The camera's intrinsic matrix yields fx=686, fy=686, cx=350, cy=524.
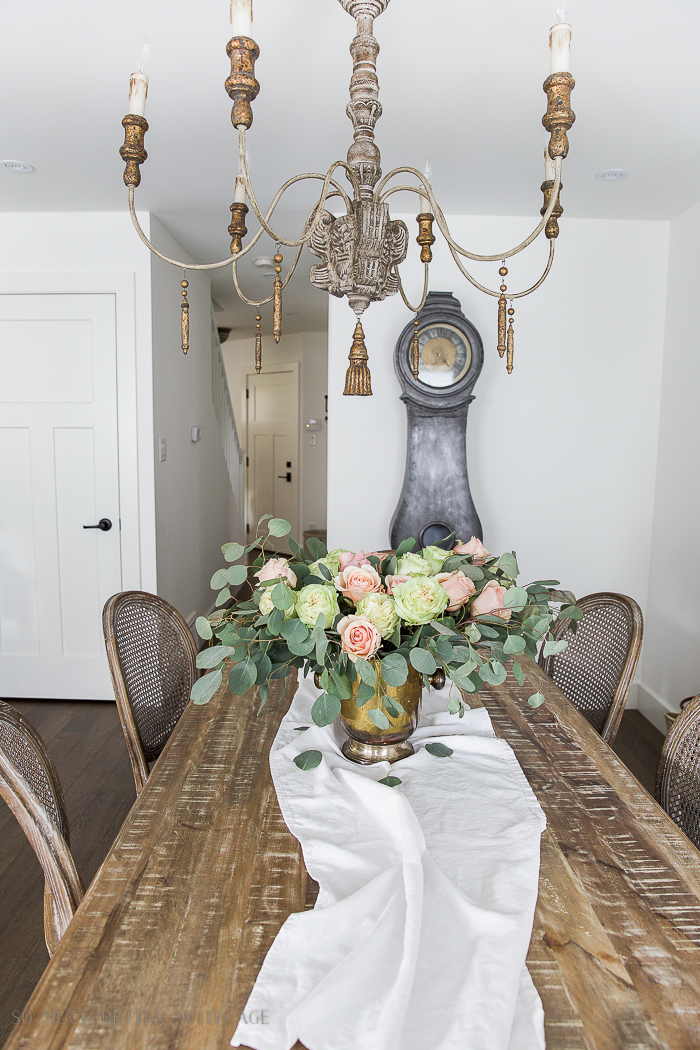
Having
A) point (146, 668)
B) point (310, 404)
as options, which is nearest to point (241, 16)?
point (146, 668)

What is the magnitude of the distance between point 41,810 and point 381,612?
555 mm

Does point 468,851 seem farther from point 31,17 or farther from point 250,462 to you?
point 250,462

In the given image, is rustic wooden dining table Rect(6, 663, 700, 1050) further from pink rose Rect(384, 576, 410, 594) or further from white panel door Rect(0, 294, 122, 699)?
white panel door Rect(0, 294, 122, 699)

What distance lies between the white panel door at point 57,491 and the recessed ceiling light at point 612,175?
82.5 inches

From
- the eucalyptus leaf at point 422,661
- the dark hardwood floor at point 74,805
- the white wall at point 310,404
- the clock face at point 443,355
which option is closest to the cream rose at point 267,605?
the eucalyptus leaf at point 422,661

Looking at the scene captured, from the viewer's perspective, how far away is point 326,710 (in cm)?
107

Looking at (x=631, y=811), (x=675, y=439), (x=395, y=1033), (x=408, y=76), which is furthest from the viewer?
(x=675, y=439)

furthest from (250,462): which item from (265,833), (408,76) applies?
(265,833)

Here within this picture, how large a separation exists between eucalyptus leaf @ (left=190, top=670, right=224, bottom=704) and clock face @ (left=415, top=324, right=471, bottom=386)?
1.98 metres

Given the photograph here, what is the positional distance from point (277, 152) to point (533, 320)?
1.32 meters

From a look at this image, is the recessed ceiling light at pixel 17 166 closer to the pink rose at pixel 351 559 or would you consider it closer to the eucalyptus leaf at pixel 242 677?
the pink rose at pixel 351 559

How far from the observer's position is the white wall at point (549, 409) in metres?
3.01

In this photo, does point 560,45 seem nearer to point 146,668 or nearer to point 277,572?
point 277,572

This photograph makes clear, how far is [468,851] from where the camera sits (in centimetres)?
98
